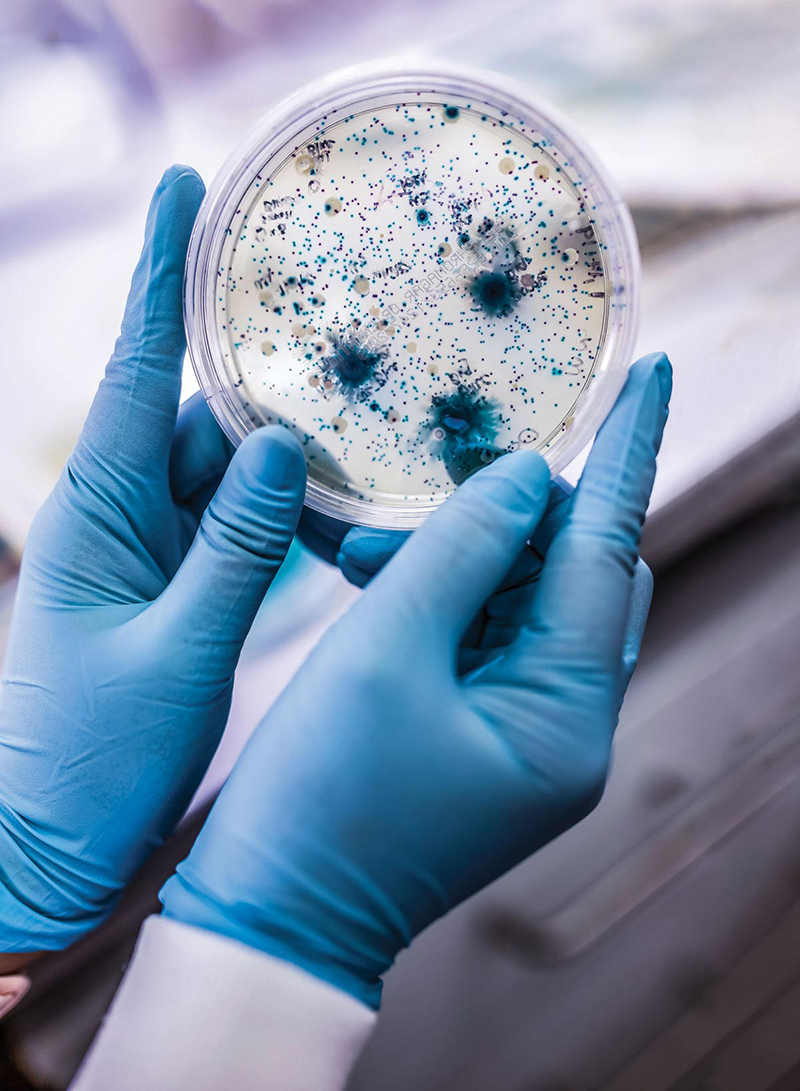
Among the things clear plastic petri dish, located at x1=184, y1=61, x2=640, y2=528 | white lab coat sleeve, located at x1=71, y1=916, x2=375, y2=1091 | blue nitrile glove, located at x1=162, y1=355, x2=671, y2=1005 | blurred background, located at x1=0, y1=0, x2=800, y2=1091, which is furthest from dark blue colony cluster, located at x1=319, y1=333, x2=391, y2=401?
white lab coat sleeve, located at x1=71, y1=916, x2=375, y2=1091

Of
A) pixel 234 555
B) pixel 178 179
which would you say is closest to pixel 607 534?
pixel 234 555

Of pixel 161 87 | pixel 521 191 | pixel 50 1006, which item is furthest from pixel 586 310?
pixel 50 1006

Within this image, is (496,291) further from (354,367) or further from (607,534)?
(607,534)

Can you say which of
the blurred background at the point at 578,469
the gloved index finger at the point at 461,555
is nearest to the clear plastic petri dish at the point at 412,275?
the gloved index finger at the point at 461,555

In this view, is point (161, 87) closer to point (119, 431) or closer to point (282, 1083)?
point (119, 431)

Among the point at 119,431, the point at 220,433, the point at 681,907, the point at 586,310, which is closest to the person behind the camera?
the point at 586,310
